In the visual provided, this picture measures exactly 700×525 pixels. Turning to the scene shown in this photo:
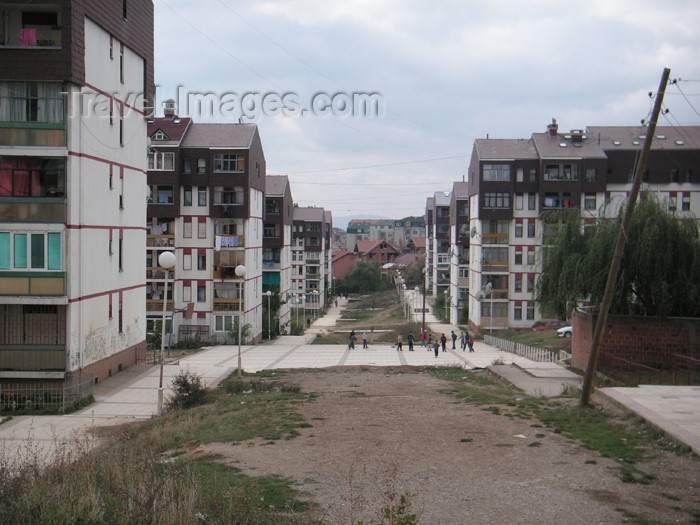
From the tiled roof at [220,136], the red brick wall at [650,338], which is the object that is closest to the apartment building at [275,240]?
the tiled roof at [220,136]

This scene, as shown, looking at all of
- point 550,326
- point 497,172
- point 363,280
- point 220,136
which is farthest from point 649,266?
point 363,280

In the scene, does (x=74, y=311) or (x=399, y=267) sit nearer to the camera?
(x=74, y=311)

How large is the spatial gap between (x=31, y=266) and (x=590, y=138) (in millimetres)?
46771

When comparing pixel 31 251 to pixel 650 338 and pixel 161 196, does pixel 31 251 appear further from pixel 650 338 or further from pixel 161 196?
pixel 161 196

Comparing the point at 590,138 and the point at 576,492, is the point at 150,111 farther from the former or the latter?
the point at 590,138

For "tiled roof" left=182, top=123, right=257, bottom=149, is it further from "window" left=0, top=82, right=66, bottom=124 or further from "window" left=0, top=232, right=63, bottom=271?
"window" left=0, top=232, right=63, bottom=271

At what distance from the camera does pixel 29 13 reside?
74.3ft

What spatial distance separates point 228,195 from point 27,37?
24.3m

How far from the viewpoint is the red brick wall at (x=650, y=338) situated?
2438 centimetres

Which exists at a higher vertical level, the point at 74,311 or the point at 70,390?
the point at 74,311

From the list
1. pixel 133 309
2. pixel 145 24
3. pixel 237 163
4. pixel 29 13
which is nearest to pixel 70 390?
pixel 133 309

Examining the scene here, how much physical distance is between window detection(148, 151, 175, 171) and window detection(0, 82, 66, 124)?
916 inches

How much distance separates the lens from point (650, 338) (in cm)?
2458

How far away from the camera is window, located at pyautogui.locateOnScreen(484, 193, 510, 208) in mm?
53250
